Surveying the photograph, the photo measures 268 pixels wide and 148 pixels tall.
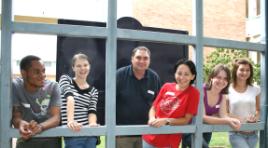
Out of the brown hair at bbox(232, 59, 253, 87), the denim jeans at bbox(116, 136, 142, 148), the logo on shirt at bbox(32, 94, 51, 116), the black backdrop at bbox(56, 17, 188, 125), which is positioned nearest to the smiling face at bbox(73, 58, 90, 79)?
the logo on shirt at bbox(32, 94, 51, 116)

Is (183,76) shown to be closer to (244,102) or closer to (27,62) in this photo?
(244,102)

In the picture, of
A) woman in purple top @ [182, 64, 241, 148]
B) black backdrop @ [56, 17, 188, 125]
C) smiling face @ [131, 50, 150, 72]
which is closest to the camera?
smiling face @ [131, 50, 150, 72]

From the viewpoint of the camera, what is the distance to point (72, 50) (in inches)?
139

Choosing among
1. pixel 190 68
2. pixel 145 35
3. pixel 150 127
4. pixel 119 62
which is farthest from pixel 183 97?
pixel 119 62

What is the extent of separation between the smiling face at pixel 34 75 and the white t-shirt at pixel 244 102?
5.31 feet

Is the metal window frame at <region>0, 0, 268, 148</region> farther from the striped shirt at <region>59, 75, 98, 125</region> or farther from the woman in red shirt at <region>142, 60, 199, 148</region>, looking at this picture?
the striped shirt at <region>59, 75, 98, 125</region>

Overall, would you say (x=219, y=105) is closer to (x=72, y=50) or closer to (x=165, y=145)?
(x=165, y=145)

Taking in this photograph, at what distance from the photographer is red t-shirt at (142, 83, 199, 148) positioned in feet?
8.75

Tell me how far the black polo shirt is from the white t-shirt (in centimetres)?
66

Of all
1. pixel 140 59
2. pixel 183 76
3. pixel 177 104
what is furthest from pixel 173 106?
pixel 140 59

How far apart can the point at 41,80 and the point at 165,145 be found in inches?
37.7

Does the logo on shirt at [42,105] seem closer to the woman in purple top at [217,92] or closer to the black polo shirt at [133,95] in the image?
the black polo shirt at [133,95]

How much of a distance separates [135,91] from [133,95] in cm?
4

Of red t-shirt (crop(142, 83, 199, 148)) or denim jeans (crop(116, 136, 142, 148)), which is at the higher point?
red t-shirt (crop(142, 83, 199, 148))
